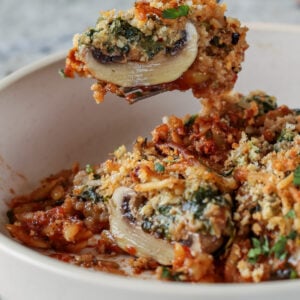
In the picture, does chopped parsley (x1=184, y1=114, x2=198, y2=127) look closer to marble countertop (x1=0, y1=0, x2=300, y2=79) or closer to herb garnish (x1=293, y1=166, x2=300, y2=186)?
herb garnish (x1=293, y1=166, x2=300, y2=186)

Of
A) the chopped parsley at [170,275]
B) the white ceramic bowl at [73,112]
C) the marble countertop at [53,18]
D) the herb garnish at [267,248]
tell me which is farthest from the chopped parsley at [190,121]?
the marble countertop at [53,18]

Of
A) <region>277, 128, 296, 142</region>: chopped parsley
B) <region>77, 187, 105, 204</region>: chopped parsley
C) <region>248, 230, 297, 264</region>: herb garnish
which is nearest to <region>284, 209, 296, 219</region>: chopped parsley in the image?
<region>248, 230, 297, 264</region>: herb garnish

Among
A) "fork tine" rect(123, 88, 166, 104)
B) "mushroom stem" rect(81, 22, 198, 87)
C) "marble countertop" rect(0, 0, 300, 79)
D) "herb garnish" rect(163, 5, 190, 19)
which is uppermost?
"herb garnish" rect(163, 5, 190, 19)

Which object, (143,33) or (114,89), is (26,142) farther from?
(143,33)

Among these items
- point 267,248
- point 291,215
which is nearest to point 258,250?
point 267,248

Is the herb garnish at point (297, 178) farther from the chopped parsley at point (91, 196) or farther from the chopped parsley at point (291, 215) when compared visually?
the chopped parsley at point (91, 196)

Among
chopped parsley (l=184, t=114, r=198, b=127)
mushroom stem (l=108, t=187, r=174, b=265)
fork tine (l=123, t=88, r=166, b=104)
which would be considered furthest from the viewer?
chopped parsley (l=184, t=114, r=198, b=127)

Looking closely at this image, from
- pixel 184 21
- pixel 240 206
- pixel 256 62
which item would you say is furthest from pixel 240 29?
pixel 256 62

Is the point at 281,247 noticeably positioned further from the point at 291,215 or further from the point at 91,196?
the point at 91,196
